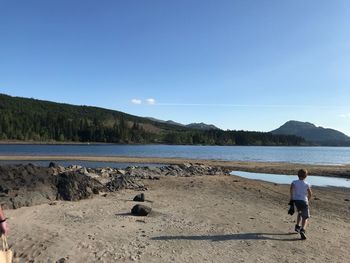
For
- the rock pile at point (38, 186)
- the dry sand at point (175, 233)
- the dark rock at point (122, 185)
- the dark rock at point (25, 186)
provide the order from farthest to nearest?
the dark rock at point (122, 185) < the rock pile at point (38, 186) < the dark rock at point (25, 186) < the dry sand at point (175, 233)

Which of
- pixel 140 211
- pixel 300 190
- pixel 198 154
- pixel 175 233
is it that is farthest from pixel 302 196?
pixel 198 154

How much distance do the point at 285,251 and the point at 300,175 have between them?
117 inches

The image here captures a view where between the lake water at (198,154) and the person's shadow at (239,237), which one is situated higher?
the lake water at (198,154)

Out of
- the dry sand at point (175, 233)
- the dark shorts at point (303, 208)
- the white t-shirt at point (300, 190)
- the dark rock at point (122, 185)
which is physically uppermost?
the white t-shirt at point (300, 190)

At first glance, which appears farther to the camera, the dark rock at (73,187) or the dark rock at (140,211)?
the dark rock at (73,187)

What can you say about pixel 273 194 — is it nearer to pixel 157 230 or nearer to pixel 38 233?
pixel 157 230

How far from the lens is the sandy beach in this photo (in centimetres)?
1186

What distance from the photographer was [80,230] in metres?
14.2

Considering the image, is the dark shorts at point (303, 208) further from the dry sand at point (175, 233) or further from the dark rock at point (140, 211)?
the dark rock at point (140, 211)

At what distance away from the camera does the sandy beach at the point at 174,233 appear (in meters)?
11.9

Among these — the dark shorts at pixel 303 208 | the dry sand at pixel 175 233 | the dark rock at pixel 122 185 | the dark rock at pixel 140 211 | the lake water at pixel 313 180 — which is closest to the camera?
the dry sand at pixel 175 233

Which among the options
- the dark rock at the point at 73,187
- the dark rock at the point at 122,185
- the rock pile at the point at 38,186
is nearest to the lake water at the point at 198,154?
the dark rock at the point at 122,185

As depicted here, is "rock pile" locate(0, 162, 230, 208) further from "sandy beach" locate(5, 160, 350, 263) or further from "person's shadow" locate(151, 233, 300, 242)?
"person's shadow" locate(151, 233, 300, 242)

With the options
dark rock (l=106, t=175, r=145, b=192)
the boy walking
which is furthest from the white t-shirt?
dark rock (l=106, t=175, r=145, b=192)
